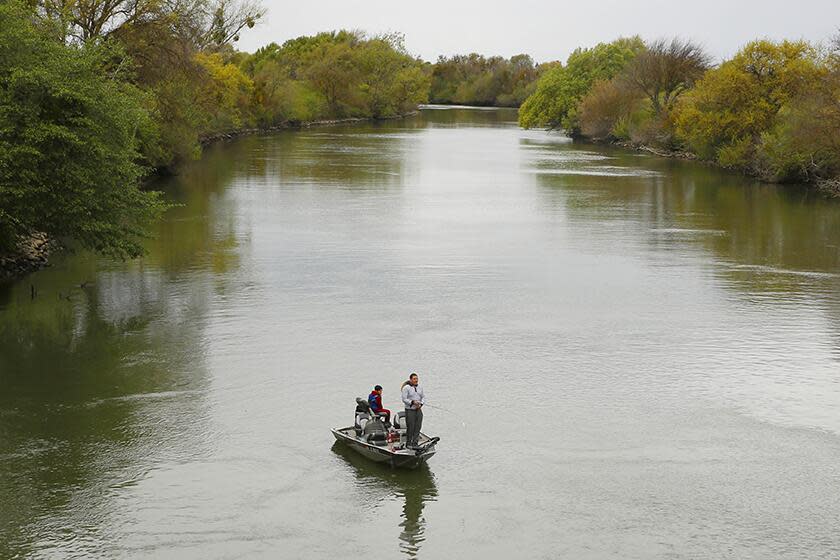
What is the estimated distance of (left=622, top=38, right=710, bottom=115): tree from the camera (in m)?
93.3

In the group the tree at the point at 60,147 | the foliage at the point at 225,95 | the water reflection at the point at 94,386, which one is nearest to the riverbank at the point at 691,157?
the foliage at the point at 225,95

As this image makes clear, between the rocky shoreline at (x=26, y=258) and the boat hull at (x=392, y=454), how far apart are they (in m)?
18.9

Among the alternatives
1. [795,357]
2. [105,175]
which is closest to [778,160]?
[795,357]

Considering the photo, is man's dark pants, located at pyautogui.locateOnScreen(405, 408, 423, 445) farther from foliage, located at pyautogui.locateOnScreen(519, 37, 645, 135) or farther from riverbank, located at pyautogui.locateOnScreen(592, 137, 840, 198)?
foliage, located at pyautogui.locateOnScreen(519, 37, 645, 135)

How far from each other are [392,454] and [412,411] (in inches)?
33.9

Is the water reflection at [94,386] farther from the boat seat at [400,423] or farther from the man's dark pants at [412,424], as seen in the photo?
the man's dark pants at [412,424]

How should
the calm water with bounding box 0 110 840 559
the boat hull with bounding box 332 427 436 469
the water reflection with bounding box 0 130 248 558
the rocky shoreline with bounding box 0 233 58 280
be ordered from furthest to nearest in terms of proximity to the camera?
the rocky shoreline with bounding box 0 233 58 280
the boat hull with bounding box 332 427 436 469
the water reflection with bounding box 0 130 248 558
the calm water with bounding box 0 110 840 559

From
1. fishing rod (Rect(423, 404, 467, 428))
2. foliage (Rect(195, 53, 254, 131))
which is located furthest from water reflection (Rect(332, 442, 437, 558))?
foliage (Rect(195, 53, 254, 131))

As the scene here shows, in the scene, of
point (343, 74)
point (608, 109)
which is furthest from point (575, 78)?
point (343, 74)

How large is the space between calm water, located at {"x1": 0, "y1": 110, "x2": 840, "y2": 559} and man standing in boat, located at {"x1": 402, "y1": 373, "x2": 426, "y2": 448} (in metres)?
0.72

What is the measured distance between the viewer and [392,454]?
1833cm

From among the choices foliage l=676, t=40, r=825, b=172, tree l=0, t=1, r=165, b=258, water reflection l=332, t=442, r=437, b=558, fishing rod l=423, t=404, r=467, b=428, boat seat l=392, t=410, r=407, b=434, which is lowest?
water reflection l=332, t=442, r=437, b=558

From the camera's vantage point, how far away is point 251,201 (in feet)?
176

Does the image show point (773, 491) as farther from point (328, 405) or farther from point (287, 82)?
point (287, 82)
